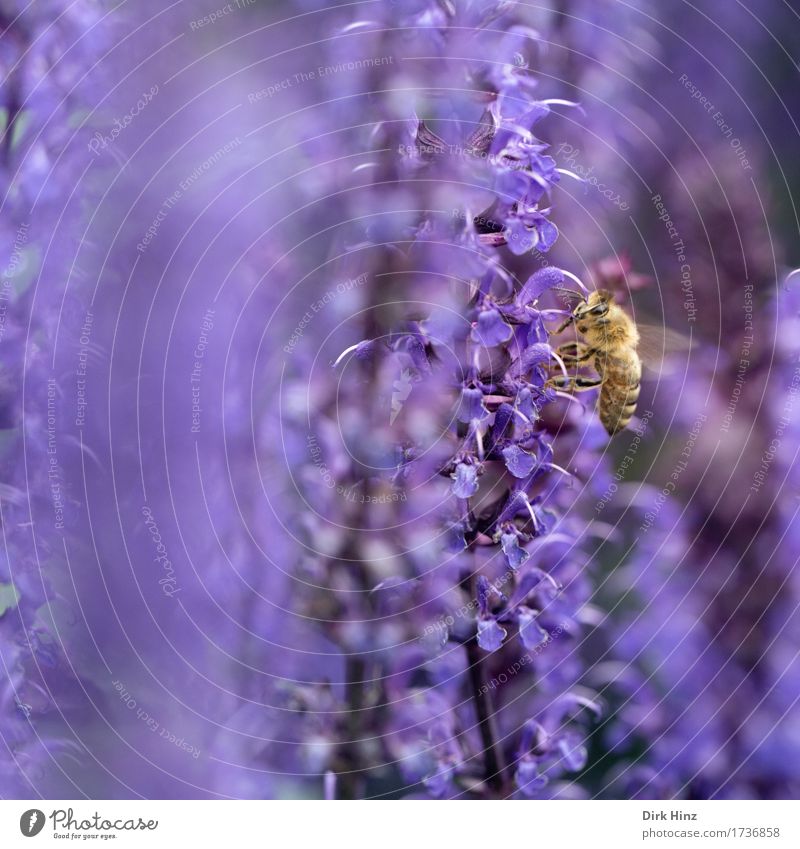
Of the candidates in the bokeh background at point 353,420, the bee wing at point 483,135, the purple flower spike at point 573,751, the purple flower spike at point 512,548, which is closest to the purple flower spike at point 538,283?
the bokeh background at point 353,420

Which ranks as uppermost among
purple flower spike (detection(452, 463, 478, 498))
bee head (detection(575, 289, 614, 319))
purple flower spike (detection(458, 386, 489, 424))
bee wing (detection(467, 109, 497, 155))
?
bee wing (detection(467, 109, 497, 155))

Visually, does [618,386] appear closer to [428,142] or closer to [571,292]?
[571,292]

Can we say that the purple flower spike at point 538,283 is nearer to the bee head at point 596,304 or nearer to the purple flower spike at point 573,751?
the bee head at point 596,304

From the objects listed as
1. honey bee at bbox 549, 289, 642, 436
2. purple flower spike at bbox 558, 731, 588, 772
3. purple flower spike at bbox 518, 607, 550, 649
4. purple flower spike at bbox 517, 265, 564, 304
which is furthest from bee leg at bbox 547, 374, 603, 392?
purple flower spike at bbox 558, 731, 588, 772

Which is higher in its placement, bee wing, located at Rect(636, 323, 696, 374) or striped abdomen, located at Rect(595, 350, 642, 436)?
bee wing, located at Rect(636, 323, 696, 374)

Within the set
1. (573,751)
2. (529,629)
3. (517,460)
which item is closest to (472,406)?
(517,460)

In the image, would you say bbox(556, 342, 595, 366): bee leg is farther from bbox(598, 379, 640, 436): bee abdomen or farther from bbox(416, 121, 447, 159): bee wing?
bbox(416, 121, 447, 159): bee wing
